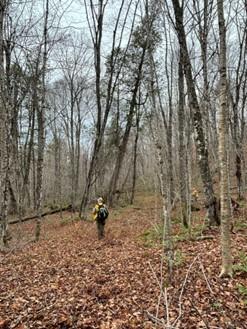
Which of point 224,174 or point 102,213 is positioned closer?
point 224,174

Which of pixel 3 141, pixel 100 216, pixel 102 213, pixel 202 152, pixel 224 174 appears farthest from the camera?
pixel 102 213

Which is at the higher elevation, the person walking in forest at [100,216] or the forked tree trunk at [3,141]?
the forked tree trunk at [3,141]

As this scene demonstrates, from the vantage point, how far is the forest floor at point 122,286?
4.69 metres

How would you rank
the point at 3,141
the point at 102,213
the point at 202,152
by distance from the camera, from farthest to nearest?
the point at 102,213 < the point at 3,141 < the point at 202,152

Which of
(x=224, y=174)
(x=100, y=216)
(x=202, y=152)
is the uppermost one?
(x=202, y=152)

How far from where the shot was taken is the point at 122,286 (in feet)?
20.1

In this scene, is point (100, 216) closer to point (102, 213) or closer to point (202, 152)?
point (102, 213)

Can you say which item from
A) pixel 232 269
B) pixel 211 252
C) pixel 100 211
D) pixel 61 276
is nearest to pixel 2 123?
pixel 100 211

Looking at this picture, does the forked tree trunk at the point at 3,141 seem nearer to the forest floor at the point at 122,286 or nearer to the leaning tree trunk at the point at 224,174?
the forest floor at the point at 122,286

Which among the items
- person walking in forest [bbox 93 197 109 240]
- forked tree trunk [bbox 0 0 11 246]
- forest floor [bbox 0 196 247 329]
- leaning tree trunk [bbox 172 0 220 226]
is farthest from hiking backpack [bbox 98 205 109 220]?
leaning tree trunk [bbox 172 0 220 226]

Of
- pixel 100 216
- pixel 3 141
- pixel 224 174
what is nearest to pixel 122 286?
pixel 224 174

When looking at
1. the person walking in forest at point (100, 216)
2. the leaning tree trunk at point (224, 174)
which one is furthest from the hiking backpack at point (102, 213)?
the leaning tree trunk at point (224, 174)

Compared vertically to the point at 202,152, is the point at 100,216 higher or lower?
lower

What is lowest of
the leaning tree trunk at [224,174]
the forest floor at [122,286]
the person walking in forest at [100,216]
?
the forest floor at [122,286]
